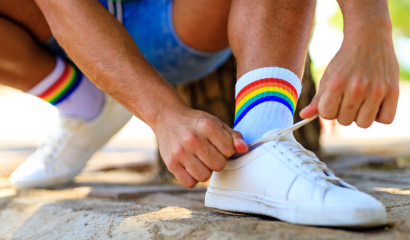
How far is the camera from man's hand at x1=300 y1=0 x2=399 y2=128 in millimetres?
614

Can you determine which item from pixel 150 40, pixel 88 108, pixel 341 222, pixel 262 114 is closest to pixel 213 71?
pixel 150 40

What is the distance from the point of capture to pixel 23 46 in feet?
3.99

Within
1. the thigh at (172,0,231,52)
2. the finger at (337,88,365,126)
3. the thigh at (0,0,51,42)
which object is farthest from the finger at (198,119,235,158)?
the thigh at (0,0,51,42)

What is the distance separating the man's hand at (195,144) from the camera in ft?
2.22

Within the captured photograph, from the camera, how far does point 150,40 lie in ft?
4.38

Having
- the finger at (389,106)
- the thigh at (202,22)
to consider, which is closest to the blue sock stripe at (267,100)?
the finger at (389,106)

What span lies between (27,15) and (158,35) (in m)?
0.47

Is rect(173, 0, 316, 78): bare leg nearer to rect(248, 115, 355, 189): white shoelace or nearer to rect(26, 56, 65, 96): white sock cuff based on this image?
rect(248, 115, 355, 189): white shoelace

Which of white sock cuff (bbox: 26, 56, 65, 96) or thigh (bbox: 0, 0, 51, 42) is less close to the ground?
thigh (bbox: 0, 0, 51, 42)

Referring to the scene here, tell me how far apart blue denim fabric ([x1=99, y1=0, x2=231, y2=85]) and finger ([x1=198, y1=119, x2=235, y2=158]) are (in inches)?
27.6

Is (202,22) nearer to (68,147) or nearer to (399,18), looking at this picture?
(68,147)

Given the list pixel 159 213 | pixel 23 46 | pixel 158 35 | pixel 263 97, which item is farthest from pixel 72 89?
pixel 263 97

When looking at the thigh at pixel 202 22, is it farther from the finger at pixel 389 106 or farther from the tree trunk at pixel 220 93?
the finger at pixel 389 106

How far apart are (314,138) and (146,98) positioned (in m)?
1.22
